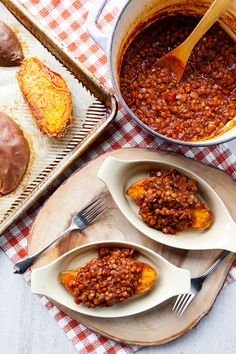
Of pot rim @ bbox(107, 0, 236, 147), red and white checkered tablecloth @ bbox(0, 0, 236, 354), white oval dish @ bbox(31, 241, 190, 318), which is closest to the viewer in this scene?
pot rim @ bbox(107, 0, 236, 147)

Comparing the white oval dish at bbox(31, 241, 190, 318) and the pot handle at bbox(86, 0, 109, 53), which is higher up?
the pot handle at bbox(86, 0, 109, 53)

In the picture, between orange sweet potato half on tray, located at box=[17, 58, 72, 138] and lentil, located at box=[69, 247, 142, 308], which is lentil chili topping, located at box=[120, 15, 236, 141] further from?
lentil, located at box=[69, 247, 142, 308]

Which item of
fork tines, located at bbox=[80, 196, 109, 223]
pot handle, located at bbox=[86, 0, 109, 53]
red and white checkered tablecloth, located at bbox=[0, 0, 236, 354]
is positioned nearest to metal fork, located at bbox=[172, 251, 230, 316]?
red and white checkered tablecloth, located at bbox=[0, 0, 236, 354]

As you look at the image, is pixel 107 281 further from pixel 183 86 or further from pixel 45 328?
pixel 183 86

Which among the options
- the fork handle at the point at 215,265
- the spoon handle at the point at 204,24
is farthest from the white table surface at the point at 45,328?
the spoon handle at the point at 204,24

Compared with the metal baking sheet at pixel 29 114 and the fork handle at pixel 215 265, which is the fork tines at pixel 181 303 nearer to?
the fork handle at pixel 215 265

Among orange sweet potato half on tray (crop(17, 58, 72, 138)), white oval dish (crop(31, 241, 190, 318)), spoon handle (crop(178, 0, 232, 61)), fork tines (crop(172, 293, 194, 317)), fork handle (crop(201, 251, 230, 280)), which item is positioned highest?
orange sweet potato half on tray (crop(17, 58, 72, 138))

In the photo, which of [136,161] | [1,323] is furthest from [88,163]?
[1,323]

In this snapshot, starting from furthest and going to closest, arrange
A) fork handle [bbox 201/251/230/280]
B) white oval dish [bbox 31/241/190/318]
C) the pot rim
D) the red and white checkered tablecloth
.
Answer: the red and white checkered tablecloth
fork handle [bbox 201/251/230/280]
white oval dish [bbox 31/241/190/318]
the pot rim
